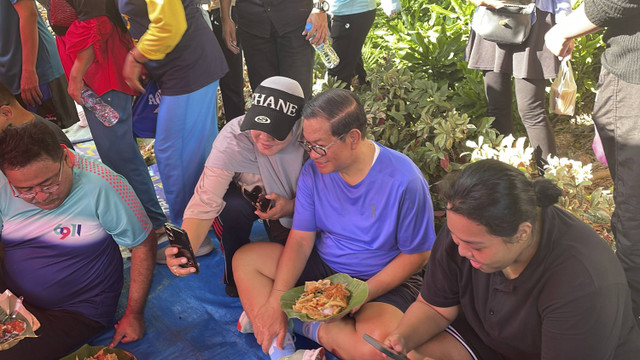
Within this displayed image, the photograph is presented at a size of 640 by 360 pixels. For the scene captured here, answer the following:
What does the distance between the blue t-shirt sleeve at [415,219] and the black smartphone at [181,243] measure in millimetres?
804

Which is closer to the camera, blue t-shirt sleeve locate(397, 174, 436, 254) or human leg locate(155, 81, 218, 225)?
blue t-shirt sleeve locate(397, 174, 436, 254)

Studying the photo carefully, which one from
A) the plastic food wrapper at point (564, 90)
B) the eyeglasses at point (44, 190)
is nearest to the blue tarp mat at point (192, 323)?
the eyeglasses at point (44, 190)

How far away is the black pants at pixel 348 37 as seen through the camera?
347cm

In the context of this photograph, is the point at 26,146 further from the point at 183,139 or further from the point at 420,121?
the point at 420,121

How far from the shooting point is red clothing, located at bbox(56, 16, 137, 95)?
2.51 m

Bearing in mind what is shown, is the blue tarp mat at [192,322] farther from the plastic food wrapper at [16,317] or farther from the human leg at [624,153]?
the human leg at [624,153]

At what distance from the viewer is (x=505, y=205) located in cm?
133

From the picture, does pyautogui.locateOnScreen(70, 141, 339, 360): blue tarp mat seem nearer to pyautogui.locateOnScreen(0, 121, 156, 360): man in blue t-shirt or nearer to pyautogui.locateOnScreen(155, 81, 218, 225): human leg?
pyautogui.locateOnScreen(0, 121, 156, 360): man in blue t-shirt

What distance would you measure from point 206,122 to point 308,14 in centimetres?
87

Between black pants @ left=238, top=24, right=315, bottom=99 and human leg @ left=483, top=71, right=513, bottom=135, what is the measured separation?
3.37ft

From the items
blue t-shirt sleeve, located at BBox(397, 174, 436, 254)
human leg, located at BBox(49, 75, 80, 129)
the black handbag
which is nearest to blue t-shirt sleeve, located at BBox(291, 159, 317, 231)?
blue t-shirt sleeve, located at BBox(397, 174, 436, 254)

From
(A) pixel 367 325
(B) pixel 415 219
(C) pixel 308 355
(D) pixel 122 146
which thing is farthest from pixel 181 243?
(D) pixel 122 146

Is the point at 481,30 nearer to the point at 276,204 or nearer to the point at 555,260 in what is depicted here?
the point at 276,204

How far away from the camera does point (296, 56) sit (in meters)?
3.05
